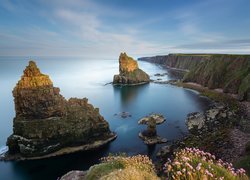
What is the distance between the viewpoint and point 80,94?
131125 mm

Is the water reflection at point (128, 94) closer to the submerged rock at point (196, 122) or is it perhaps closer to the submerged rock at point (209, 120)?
the submerged rock at point (196, 122)

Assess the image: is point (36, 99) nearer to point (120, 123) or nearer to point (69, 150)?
point (69, 150)

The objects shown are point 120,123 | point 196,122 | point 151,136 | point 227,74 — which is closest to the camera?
point 151,136

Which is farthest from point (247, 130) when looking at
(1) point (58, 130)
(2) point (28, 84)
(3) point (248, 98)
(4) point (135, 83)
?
(4) point (135, 83)

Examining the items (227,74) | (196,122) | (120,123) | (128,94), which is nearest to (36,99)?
(120,123)

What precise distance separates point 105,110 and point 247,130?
52.1 metres

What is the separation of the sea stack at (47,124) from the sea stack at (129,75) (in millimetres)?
99945

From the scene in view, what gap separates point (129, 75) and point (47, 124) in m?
112

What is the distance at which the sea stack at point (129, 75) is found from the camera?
159562mm

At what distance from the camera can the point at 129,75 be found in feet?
531

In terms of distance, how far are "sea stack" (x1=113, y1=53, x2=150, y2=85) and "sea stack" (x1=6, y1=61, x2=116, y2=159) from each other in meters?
99.9

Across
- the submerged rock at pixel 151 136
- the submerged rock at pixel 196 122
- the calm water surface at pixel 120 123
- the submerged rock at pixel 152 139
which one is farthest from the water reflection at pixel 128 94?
the submerged rock at pixel 152 139

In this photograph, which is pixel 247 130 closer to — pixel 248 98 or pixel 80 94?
pixel 248 98

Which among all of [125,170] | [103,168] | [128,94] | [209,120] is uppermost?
[125,170]
